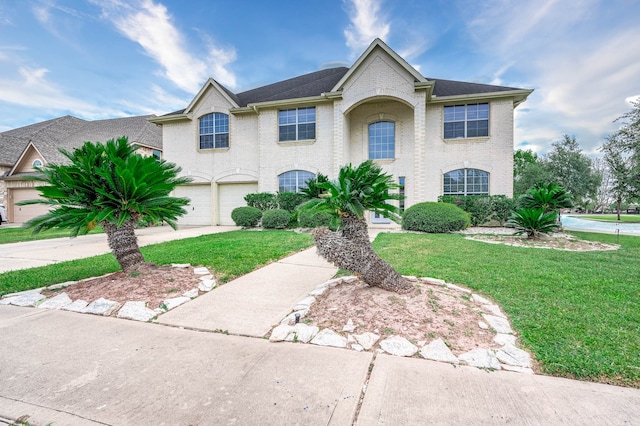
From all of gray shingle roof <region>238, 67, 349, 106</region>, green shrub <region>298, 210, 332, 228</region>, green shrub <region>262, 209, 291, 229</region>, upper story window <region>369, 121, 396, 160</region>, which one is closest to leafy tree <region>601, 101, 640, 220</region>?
upper story window <region>369, 121, 396, 160</region>

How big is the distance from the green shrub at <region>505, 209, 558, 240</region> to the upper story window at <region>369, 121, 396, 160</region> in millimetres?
7080

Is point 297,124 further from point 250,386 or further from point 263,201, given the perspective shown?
point 250,386

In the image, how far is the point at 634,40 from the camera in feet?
33.3

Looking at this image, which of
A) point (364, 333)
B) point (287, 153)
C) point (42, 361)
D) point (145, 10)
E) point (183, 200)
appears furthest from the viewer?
point (287, 153)

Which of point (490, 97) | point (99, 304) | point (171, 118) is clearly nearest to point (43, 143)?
point (171, 118)

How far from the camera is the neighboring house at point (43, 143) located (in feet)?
68.7

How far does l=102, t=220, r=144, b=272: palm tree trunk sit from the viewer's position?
188 inches

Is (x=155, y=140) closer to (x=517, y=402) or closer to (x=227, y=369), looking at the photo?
(x=227, y=369)

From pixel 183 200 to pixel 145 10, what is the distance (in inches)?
360

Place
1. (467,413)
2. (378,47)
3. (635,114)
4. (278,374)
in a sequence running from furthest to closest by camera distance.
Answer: (378,47)
(635,114)
(278,374)
(467,413)

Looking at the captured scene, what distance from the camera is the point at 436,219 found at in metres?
11.6

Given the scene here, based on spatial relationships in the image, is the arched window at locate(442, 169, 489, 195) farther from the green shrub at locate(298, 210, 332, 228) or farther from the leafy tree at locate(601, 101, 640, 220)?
the green shrub at locate(298, 210, 332, 228)

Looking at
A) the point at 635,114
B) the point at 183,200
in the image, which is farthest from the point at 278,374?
the point at 635,114

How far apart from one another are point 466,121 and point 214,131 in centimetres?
1394
